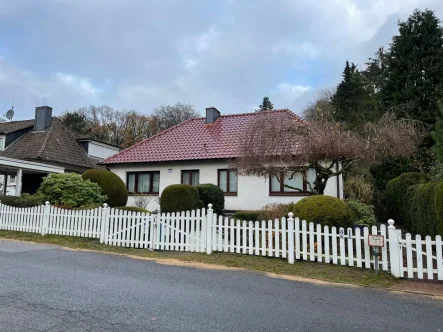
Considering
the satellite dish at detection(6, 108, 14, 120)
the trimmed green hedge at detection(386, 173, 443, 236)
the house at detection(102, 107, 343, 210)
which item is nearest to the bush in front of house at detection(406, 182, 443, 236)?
the trimmed green hedge at detection(386, 173, 443, 236)

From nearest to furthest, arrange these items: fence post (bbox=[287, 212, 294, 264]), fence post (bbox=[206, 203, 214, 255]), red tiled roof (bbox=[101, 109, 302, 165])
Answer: fence post (bbox=[287, 212, 294, 264]) → fence post (bbox=[206, 203, 214, 255]) → red tiled roof (bbox=[101, 109, 302, 165])

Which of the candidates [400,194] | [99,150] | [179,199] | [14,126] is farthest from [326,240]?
[14,126]

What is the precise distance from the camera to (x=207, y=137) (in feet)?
→ 65.5

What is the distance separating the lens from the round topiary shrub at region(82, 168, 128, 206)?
1638 cm

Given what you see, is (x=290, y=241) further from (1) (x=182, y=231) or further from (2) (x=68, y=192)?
(2) (x=68, y=192)

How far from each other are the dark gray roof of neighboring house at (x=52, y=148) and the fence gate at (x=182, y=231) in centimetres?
1720

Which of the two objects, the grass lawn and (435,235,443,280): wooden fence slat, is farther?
the grass lawn

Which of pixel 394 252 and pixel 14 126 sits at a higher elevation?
pixel 14 126

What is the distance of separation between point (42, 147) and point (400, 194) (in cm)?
2286

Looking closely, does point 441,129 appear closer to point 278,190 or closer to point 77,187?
point 278,190

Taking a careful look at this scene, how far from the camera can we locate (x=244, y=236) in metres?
8.97

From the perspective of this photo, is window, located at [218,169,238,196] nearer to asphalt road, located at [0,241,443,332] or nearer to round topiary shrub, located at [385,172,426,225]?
round topiary shrub, located at [385,172,426,225]

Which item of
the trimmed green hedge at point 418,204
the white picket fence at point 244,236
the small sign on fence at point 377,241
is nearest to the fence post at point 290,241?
the white picket fence at point 244,236

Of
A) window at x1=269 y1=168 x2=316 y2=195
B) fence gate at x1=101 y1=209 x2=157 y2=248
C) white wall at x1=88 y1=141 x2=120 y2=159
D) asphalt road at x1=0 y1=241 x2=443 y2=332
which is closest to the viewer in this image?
asphalt road at x1=0 y1=241 x2=443 y2=332
